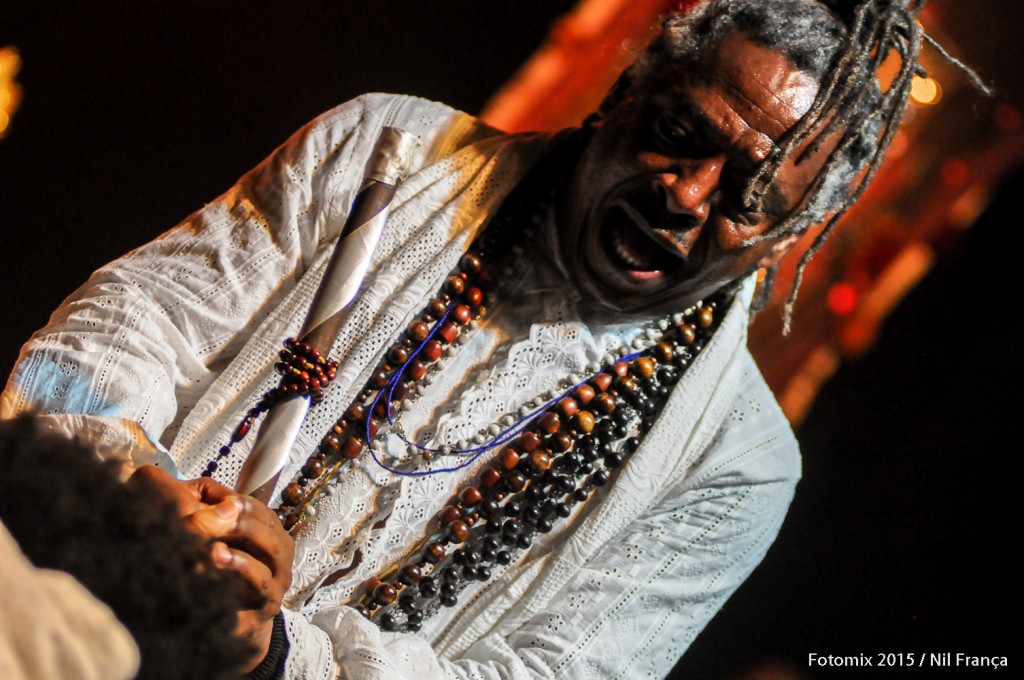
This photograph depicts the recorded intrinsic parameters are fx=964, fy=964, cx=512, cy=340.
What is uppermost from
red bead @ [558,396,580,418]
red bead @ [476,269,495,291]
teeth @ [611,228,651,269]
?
teeth @ [611,228,651,269]

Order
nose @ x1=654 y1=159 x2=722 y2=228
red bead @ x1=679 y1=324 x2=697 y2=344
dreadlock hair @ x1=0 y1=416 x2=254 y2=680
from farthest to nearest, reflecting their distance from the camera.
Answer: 1. red bead @ x1=679 y1=324 x2=697 y2=344
2. nose @ x1=654 y1=159 x2=722 y2=228
3. dreadlock hair @ x1=0 y1=416 x2=254 y2=680

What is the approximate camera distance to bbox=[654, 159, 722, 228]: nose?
1224mm

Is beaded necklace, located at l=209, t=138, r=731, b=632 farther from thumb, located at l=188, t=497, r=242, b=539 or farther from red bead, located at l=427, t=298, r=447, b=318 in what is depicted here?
thumb, located at l=188, t=497, r=242, b=539

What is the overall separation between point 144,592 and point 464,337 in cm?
87

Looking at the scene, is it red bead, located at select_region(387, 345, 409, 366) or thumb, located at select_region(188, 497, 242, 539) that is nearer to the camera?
thumb, located at select_region(188, 497, 242, 539)

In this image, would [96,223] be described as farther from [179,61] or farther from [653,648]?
[653,648]

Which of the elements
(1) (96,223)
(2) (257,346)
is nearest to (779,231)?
(2) (257,346)

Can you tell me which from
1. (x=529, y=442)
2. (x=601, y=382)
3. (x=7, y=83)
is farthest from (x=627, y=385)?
(x=7, y=83)

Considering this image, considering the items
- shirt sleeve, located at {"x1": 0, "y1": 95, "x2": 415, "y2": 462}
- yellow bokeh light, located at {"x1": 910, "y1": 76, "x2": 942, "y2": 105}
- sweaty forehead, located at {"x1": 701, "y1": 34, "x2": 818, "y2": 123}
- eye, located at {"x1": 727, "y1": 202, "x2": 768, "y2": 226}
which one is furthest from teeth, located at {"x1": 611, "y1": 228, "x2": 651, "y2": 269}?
yellow bokeh light, located at {"x1": 910, "y1": 76, "x2": 942, "y2": 105}

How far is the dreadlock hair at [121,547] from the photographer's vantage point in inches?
18.9

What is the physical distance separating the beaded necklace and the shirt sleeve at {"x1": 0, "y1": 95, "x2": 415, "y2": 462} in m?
0.18

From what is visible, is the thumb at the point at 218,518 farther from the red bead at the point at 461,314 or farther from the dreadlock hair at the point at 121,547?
the red bead at the point at 461,314

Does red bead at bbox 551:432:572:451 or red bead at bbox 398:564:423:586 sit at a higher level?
red bead at bbox 551:432:572:451

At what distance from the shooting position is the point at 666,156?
126cm
